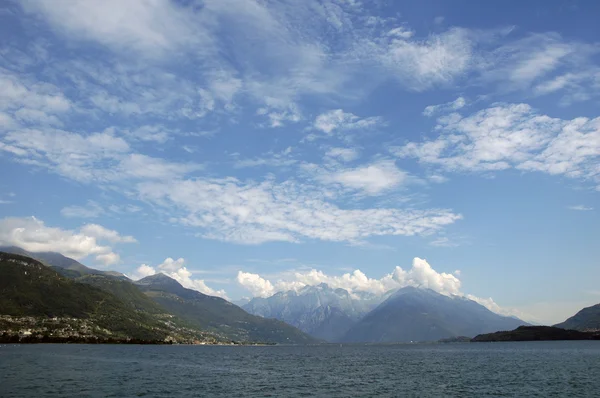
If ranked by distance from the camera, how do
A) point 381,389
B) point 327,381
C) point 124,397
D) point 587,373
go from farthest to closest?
point 587,373 → point 327,381 → point 381,389 → point 124,397

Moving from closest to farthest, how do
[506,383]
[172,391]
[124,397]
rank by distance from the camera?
[124,397] < [172,391] < [506,383]

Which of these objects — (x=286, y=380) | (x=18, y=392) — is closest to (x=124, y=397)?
(x=18, y=392)

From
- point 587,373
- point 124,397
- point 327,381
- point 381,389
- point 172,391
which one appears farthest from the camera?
point 587,373

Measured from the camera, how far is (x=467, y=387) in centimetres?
10631

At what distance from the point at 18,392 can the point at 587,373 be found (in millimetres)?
155106

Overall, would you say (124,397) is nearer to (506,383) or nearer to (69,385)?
(69,385)

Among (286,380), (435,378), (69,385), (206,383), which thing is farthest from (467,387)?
(69,385)

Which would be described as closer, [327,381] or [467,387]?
[467,387]

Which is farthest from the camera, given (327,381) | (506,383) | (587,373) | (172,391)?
(587,373)

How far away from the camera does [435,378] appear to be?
129625 mm

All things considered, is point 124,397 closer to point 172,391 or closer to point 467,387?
point 172,391

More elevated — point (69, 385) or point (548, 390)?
point (548, 390)

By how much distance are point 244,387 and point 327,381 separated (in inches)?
1063

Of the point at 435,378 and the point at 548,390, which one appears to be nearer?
the point at 548,390
